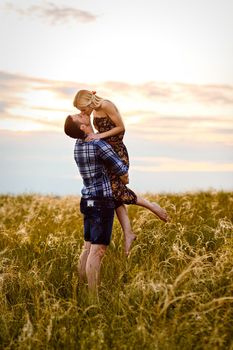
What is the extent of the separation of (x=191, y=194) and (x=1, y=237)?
6416mm

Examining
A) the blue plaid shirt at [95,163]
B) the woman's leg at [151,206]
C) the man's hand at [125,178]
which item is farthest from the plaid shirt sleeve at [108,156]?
the woman's leg at [151,206]

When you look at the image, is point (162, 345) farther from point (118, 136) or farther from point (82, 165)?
point (118, 136)

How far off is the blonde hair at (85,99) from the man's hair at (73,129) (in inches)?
11.4

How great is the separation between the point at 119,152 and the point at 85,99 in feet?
4.03

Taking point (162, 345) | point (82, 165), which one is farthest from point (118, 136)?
point (162, 345)

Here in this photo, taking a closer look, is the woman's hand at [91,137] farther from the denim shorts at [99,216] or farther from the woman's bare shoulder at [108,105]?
the woman's bare shoulder at [108,105]

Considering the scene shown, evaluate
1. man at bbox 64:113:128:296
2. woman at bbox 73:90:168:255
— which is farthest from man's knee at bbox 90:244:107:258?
woman at bbox 73:90:168:255

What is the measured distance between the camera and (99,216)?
21.5 feet

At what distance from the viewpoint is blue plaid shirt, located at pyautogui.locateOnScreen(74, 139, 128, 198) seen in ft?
21.3

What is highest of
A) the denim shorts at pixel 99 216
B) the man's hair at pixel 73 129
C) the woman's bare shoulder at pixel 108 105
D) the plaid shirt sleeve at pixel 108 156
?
the woman's bare shoulder at pixel 108 105

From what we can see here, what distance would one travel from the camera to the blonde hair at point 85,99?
6836 millimetres

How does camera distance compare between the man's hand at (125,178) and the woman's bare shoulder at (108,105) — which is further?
the woman's bare shoulder at (108,105)

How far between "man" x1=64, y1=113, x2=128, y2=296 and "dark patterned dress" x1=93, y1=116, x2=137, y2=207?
1.01 meters

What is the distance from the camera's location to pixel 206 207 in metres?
12.5
